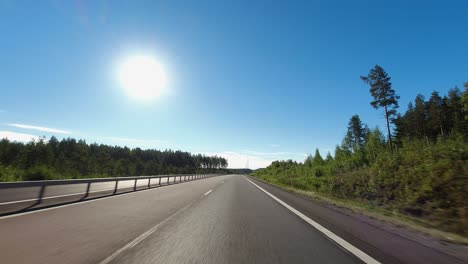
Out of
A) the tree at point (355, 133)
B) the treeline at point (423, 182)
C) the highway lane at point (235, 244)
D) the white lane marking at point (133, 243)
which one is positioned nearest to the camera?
the white lane marking at point (133, 243)

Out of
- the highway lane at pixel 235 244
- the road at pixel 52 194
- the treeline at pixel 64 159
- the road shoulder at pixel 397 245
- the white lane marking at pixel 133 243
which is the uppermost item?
the treeline at pixel 64 159

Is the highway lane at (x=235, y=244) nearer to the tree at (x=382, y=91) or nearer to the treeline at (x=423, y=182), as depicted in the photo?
the treeline at (x=423, y=182)

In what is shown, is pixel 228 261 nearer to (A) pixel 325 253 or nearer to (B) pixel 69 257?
(A) pixel 325 253

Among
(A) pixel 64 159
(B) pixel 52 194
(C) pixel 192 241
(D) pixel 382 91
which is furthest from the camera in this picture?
(A) pixel 64 159

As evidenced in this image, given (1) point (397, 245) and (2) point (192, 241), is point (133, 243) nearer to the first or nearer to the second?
(2) point (192, 241)

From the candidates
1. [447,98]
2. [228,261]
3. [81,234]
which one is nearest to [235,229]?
[228,261]

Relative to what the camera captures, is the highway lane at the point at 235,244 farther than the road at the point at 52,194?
No

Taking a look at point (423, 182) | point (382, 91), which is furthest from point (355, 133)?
point (423, 182)

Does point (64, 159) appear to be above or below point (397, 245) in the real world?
above

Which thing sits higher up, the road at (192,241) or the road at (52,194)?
the road at (52,194)

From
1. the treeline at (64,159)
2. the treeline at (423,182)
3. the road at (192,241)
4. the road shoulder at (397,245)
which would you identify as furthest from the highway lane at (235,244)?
the treeline at (64,159)

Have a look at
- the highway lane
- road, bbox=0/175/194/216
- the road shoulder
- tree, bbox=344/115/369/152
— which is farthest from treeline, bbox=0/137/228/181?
tree, bbox=344/115/369/152

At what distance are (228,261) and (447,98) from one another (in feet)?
266

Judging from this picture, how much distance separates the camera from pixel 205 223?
269 inches
